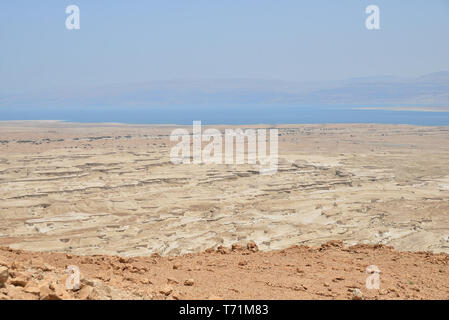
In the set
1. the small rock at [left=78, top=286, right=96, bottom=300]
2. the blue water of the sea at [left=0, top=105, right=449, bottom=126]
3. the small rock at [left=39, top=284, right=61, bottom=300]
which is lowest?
the small rock at [left=78, top=286, right=96, bottom=300]

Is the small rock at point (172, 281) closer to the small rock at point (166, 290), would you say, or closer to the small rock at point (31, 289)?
the small rock at point (166, 290)

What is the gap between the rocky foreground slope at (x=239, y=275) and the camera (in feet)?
19.3

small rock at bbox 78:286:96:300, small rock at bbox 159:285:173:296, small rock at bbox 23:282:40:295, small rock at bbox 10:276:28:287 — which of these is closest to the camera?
small rock at bbox 23:282:40:295

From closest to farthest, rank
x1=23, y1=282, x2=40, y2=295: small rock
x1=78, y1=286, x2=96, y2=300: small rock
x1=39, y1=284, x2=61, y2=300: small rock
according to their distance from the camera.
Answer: x1=39, y1=284, x2=61, y2=300: small rock < x1=23, y1=282, x2=40, y2=295: small rock < x1=78, y1=286, x2=96, y2=300: small rock

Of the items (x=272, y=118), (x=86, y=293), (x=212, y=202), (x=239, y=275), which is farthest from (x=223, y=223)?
(x=272, y=118)

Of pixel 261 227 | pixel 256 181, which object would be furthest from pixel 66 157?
pixel 261 227

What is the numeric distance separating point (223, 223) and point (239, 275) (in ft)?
39.2

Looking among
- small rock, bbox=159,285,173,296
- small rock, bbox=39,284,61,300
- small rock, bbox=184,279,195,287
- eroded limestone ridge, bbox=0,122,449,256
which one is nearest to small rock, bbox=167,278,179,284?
small rock, bbox=184,279,195,287

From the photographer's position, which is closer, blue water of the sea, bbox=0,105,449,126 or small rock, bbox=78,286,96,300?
small rock, bbox=78,286,96,300

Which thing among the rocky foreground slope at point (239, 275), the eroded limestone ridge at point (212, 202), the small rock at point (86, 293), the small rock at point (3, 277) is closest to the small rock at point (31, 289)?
the rocky foreground slope at point (239, 275)

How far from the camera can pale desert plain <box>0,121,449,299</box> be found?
686 cm

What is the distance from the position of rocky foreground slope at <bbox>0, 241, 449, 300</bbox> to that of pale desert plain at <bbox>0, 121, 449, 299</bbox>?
28 mm

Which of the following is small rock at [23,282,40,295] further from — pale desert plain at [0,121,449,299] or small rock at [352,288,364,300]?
small rock at [352,288,364,300]

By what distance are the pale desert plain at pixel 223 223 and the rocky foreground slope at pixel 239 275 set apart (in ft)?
0.09
